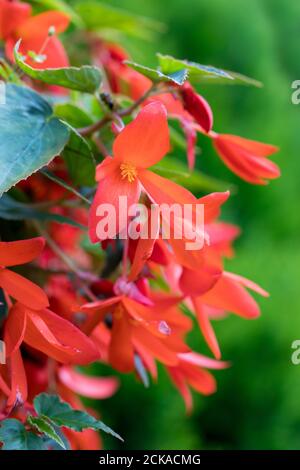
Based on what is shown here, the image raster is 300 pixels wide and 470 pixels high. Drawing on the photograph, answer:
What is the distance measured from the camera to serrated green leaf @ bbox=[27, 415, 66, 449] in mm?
469

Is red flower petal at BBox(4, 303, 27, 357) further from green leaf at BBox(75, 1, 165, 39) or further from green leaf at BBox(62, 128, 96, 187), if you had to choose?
green leaf at BBox(75, 1, 165, 39)

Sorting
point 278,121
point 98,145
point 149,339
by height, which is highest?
point 98,145

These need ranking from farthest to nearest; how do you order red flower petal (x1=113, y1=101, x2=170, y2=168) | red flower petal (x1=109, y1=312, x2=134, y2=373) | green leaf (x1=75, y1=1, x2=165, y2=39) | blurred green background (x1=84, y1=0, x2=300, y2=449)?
blurred green background (x1=84, y1=0, x2=300, y2=449) → green leaf (x1=75, y1=1, x2=165, y2=39) → red flower petal (x1=109, y1=312, x2=134, y2=373) → red flower petal (x1=113, y1=101, x2=170, y2=168)

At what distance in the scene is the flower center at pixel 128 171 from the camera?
48 cm

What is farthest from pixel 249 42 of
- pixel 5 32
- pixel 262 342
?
pixel 5 32

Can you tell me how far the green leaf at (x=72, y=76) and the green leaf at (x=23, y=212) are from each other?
0.35 ft

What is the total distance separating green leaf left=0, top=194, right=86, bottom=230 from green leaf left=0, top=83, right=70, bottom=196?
0.08 m

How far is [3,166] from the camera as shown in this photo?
0.47m

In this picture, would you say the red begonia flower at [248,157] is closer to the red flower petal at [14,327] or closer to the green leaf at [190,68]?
the green leaf at [190,68]

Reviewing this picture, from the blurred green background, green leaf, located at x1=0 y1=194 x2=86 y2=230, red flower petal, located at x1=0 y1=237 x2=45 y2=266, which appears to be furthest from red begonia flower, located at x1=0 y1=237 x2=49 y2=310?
the blurred green background

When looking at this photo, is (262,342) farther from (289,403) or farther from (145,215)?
(145,215)

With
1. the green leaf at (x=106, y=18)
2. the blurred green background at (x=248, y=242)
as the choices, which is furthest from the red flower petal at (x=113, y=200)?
the blurred green background at (x=248, y=242)

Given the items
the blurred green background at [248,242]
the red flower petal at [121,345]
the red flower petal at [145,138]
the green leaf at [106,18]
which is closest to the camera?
the red flower petal at [145,138]
